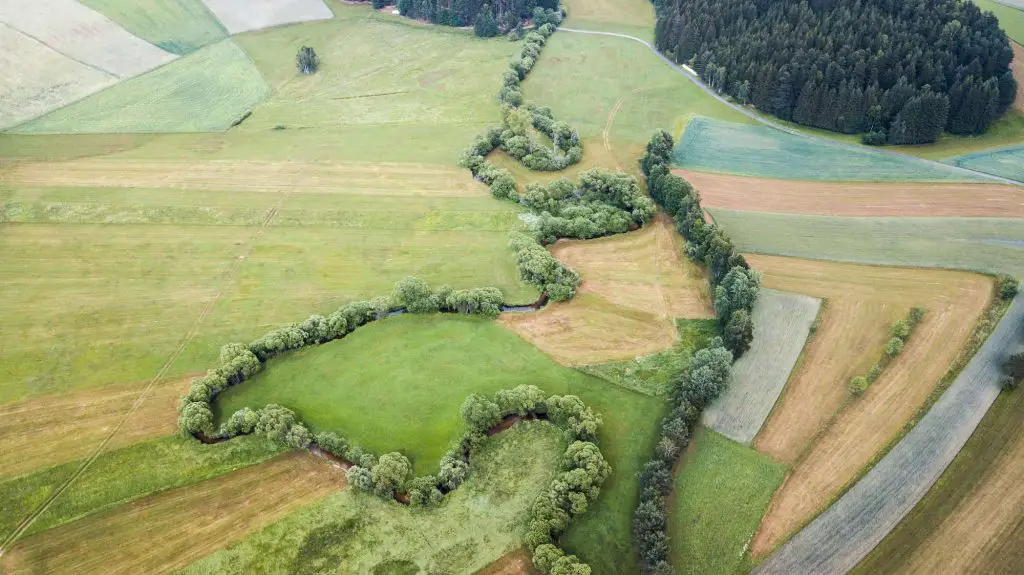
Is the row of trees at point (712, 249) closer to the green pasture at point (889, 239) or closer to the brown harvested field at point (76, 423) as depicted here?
the green pasture at point (889, 239)

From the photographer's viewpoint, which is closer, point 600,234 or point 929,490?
point 929,490

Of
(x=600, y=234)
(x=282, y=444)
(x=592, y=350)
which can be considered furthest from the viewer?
(x=600, y=234)

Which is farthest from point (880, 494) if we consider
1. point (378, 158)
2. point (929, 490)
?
point (378, 158)

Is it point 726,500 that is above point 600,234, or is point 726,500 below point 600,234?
below

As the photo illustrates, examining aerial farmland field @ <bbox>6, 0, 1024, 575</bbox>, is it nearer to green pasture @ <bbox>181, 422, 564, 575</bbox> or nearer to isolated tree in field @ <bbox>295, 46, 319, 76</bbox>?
green pasture @ <bbox>181, 422, 564, 575</bbox>

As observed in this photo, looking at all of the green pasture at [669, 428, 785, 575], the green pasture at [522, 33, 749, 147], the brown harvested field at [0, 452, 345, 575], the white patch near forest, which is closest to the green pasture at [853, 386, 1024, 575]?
the green pasture at [669, 428, 785, 575]

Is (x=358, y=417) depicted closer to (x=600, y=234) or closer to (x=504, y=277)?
→ (x=504, y=277)
